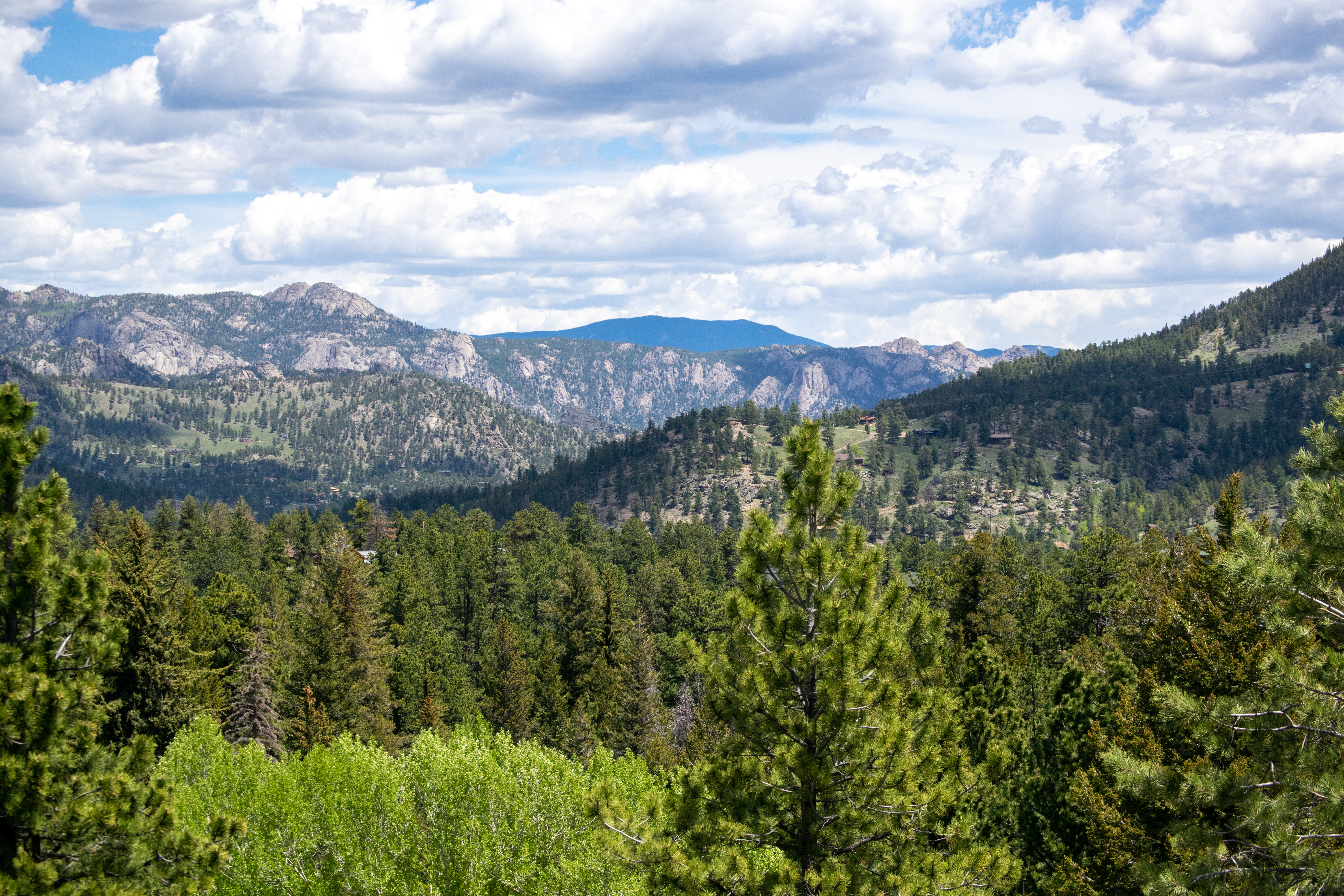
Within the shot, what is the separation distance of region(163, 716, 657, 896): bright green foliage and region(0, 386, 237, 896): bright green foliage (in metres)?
7.45

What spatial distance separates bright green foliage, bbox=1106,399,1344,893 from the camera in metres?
12.8

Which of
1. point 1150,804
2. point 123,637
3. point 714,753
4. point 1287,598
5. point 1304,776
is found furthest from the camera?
point 1150,804

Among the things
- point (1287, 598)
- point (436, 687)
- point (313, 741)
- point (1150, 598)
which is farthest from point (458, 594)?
point (1287, 598)

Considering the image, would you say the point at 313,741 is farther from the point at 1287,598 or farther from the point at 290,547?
the point at 290,547

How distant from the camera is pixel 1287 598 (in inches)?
556

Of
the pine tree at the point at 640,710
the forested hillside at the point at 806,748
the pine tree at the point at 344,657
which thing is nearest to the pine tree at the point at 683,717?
the pine tree at the point at 640,710

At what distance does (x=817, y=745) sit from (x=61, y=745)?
1265 centimetres

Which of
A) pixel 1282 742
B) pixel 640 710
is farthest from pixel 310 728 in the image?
pixel 1282 742

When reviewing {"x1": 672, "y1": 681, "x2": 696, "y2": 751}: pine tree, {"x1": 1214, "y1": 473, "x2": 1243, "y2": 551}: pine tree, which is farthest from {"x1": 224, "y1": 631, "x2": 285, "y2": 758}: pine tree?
{"x1": 1214, "y1": 473, "x2": 1243, "y2": 551}: pine tree

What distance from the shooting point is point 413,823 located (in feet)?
86.2

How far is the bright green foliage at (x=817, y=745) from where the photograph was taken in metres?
16.6

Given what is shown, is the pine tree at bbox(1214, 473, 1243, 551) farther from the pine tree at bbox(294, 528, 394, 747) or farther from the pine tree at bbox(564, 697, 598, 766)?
the pine tree at bbox(294, 528, 394, 747)

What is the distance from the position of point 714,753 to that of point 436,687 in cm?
4711

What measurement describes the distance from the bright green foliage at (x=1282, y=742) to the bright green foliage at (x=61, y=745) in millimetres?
15062
